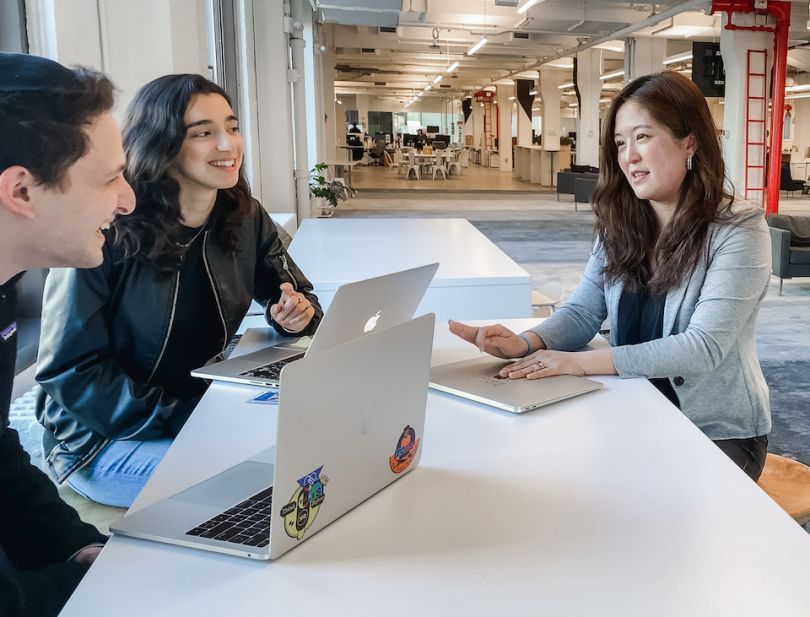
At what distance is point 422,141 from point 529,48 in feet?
42.1

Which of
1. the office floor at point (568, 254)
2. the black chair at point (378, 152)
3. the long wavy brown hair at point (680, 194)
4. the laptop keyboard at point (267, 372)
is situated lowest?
the office floor at point (568, 254)

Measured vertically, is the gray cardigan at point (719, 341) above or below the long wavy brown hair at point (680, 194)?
below

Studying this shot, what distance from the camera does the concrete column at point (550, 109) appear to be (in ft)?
69.3

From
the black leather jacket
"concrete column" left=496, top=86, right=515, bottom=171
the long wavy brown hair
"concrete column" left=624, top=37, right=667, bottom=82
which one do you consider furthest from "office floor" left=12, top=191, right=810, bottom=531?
"concrete column" left=496, top=86, right=515, bottom=171

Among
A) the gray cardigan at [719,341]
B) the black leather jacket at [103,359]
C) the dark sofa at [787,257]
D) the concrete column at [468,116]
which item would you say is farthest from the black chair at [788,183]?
the concrete column at [468,116]

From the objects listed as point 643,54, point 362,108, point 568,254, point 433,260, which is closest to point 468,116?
point 362,108

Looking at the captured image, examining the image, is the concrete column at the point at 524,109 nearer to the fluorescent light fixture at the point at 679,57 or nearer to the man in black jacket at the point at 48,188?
the fluorescent light fixture at the point at 679,57

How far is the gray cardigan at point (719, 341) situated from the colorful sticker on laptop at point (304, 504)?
100 cm

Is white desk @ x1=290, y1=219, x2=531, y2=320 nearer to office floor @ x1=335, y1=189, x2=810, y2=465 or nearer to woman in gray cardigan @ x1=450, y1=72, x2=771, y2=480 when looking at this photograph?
woman in gray cardigan @ x1=450, y1=72, x2=771, y2=480

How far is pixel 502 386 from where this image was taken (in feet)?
5.69

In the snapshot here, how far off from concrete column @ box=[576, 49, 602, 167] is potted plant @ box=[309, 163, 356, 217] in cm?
745

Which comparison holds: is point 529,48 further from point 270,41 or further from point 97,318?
point 97,318

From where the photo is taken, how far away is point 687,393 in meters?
1.93

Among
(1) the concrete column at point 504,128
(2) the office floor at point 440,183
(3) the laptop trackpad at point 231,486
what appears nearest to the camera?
(3) the laptop trackpad at point 231,486
